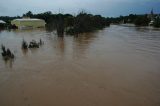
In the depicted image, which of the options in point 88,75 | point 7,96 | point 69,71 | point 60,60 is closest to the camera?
point 7,96

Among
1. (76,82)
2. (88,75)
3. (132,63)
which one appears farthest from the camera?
(132,63)

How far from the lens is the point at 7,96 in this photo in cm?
687

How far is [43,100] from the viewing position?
21.2 feet

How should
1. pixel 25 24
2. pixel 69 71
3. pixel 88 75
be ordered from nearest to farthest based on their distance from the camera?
pixel 88 75, pixel 69 71, pixel 25 24

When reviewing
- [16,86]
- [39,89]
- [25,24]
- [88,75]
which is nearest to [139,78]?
[88,75]

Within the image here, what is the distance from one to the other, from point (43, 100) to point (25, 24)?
49465mm

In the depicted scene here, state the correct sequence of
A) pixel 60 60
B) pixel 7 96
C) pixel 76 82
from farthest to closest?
pixel 60 60 → pixel 76 82 → pixel 7 96

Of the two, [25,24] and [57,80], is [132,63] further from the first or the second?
[25,24]

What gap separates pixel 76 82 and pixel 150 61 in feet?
17.9

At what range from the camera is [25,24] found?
5375 cm

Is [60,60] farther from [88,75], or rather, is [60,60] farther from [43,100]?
[43,100]

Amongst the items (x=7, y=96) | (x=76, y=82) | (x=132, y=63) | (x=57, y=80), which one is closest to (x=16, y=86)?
(x=7, y=96)

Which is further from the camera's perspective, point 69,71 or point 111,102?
point 69,71

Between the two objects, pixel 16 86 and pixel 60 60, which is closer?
pixel 16 86
